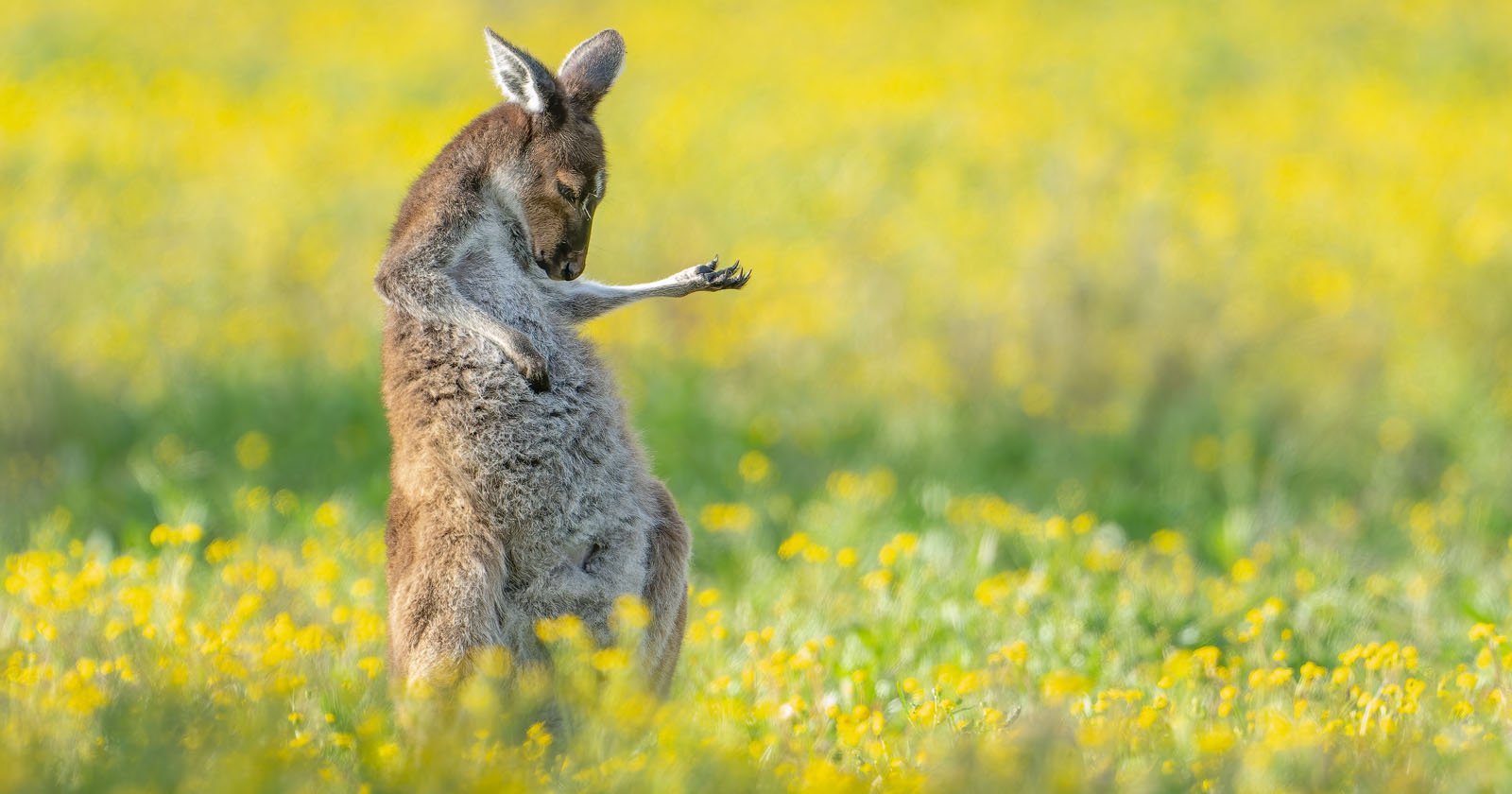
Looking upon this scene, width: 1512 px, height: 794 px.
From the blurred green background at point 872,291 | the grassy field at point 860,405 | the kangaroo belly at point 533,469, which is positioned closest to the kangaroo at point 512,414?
the kangaroo belly at point 533,469

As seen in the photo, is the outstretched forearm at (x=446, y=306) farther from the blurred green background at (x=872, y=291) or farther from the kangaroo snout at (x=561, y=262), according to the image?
the blurred green background at (x=872, y=291)

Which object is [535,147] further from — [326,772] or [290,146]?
[290,146]

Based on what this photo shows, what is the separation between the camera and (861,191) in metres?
12.7


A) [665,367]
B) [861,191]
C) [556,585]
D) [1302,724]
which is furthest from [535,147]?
[861,191]

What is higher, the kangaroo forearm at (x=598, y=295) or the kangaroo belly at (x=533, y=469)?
the kangaroo forearm at (x=598, y=295)

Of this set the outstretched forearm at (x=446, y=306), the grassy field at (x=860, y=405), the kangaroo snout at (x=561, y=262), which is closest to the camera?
the grassy field at (x=860, y=405)

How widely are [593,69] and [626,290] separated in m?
0.65

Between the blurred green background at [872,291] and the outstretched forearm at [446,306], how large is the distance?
350 centimetres

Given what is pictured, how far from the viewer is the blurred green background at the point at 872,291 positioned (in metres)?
8.58

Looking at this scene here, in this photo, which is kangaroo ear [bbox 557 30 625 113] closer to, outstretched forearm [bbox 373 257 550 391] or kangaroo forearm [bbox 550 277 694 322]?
kangaroo forearm [bbox 550 277 694 322]

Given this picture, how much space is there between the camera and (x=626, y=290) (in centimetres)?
422

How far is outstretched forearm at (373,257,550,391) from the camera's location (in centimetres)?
381

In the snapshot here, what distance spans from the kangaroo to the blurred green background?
3.44 m

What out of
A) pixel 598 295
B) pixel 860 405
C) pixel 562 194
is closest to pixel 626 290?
pixel 598 295
